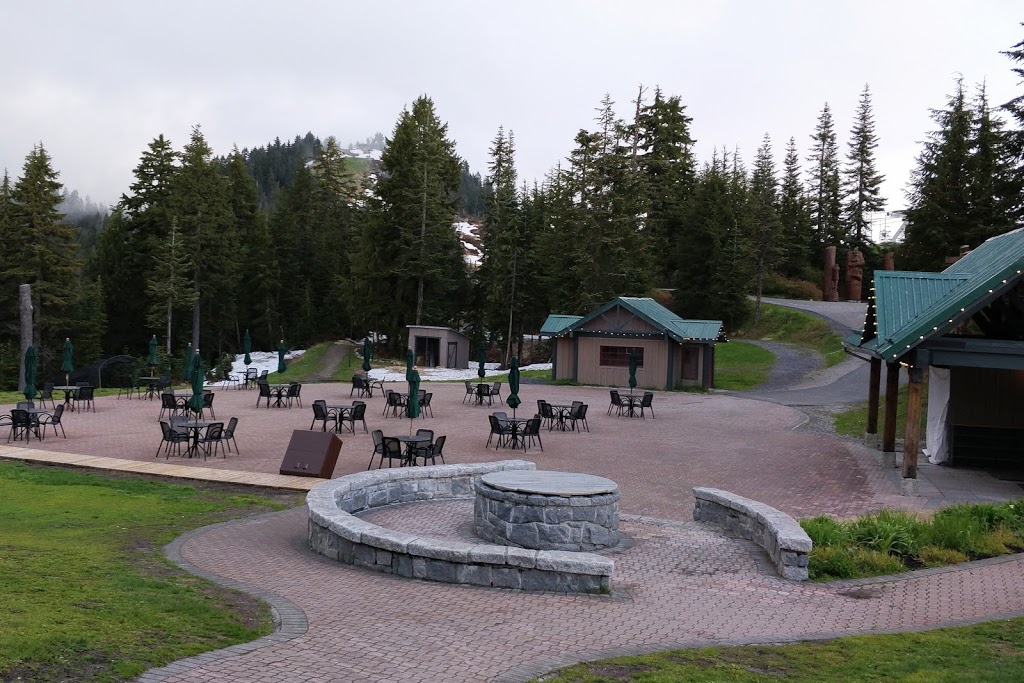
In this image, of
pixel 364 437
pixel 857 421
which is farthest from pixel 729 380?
pixel 364 437

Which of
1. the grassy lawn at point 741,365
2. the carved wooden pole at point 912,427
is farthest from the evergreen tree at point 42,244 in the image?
the carved wooden pole at point 912,427

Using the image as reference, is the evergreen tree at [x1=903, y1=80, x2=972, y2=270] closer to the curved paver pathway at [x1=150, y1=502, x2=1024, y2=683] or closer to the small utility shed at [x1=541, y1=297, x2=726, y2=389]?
the small utility shed at [x1=541, y1=297, x2=726, y2=389]

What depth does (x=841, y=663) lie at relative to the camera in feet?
21.0

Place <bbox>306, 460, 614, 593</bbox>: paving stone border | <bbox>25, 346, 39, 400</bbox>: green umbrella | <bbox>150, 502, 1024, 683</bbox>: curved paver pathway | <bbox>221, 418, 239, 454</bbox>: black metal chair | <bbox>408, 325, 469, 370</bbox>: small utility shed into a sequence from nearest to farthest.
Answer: <bbox>150, 502, 1024, 683</bbox>: curved paver pathway → <bbox>306, 460, 614, 593</bbox>: paving stone border → <bbox>221, 418, 239, 454</bbox>: black metal chair → <bbox>25, 346, 39, 400</bbox>: green umbrella → <bbox>408, 325, 469, 370</bbox>: small utility shed

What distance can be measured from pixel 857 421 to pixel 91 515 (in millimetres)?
22013

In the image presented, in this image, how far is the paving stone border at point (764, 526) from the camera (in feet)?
31.3

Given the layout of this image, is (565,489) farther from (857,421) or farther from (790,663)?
(857,421)

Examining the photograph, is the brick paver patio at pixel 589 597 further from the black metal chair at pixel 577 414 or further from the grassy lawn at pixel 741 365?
the grassy lawn at pixel 741 365

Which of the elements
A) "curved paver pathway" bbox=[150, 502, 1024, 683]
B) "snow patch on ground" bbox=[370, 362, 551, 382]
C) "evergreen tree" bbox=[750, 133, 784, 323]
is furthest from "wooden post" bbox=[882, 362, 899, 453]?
"evergreen tree" bbox=[750, 133, 784, 323]

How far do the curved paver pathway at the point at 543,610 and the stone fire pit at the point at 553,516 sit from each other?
0.48 m

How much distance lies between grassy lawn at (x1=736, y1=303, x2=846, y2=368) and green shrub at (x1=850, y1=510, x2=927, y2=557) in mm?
34503

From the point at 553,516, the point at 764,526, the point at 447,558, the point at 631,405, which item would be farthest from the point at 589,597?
the point at 631,405

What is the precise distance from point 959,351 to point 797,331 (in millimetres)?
38663

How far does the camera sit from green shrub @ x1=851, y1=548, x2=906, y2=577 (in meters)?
9.88
